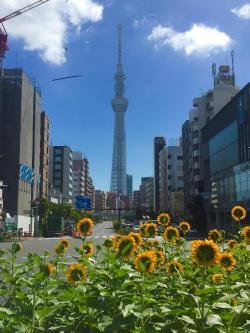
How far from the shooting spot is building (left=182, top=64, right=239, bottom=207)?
334ft

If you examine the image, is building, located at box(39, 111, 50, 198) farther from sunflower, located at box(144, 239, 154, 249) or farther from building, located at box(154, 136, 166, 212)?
sunflower, located at box(144, 239, 154, 249)

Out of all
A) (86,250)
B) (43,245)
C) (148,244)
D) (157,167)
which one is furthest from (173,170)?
(86,250)

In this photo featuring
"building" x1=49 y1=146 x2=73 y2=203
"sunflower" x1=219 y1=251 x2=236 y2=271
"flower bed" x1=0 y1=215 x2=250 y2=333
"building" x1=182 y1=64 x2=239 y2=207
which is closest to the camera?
"flower bed" x1=0 y1=215 x2=250 y2=333

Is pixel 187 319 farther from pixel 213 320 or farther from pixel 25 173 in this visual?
pixel 25 173

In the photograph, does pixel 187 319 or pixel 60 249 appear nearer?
pixel 187 319

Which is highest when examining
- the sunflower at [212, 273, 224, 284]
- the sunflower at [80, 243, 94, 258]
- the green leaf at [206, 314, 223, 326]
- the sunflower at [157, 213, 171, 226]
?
the sunflower at [157, 213, 171, 226]

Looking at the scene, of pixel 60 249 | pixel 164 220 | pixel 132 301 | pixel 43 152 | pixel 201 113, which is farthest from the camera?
pixel 43 152

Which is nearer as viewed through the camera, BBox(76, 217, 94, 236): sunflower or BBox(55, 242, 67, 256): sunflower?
BBox(76, 217, 94, 236): sunflower

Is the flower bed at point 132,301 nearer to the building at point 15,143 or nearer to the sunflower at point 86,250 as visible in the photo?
the sunflower at point 86,250

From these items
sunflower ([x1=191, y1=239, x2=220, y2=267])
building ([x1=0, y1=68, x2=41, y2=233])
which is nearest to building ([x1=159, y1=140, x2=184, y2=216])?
building ([x1=0, y1=68, x2=41, y2=233])

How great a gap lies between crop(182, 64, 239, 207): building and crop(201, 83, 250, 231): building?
12.8m

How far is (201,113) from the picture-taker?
348 feet

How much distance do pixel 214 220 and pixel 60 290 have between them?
3099 inches

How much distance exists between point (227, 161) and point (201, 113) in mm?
33030
